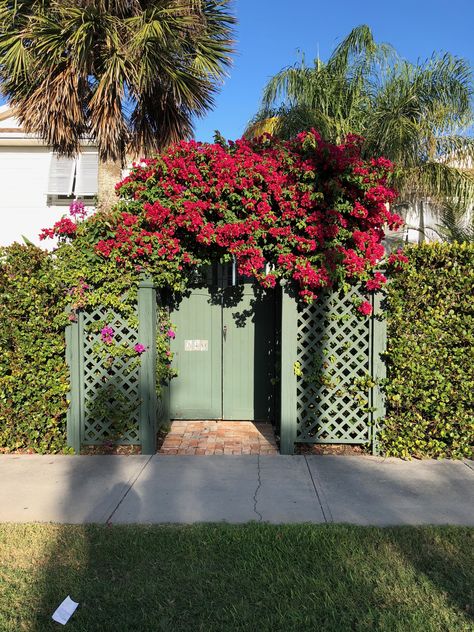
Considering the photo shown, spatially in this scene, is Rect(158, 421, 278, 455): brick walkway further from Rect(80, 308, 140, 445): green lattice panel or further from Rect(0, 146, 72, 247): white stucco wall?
Rect(0, 146, 72, 247): white stucco wall

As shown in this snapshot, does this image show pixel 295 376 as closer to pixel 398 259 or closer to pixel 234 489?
pixel 234 489

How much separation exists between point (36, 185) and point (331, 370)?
10791 mm

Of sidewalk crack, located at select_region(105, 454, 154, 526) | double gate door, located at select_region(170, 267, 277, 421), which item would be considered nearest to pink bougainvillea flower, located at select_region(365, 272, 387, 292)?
double gate door, located at select_region(170, 267, 277, 421)

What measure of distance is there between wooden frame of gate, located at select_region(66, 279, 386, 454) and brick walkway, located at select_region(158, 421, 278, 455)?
0.41 metres

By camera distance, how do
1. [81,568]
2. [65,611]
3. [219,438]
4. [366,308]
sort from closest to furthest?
[65,611] < [81,568] < [366,308] < [219,438]

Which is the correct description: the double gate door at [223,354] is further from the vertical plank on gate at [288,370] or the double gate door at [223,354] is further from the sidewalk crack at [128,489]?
the sidewalk crack at [128,489]

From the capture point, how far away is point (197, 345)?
23.6ft

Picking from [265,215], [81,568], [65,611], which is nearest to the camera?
[65,611]

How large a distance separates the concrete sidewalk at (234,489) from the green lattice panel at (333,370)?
1.08ft

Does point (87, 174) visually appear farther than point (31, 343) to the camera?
Yes

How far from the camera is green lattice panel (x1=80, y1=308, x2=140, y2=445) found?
19.0 ft

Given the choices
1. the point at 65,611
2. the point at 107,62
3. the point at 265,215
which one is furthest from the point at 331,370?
the point at 107,62

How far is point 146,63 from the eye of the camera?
7148 millimetres

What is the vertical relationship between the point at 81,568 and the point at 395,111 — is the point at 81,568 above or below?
below
